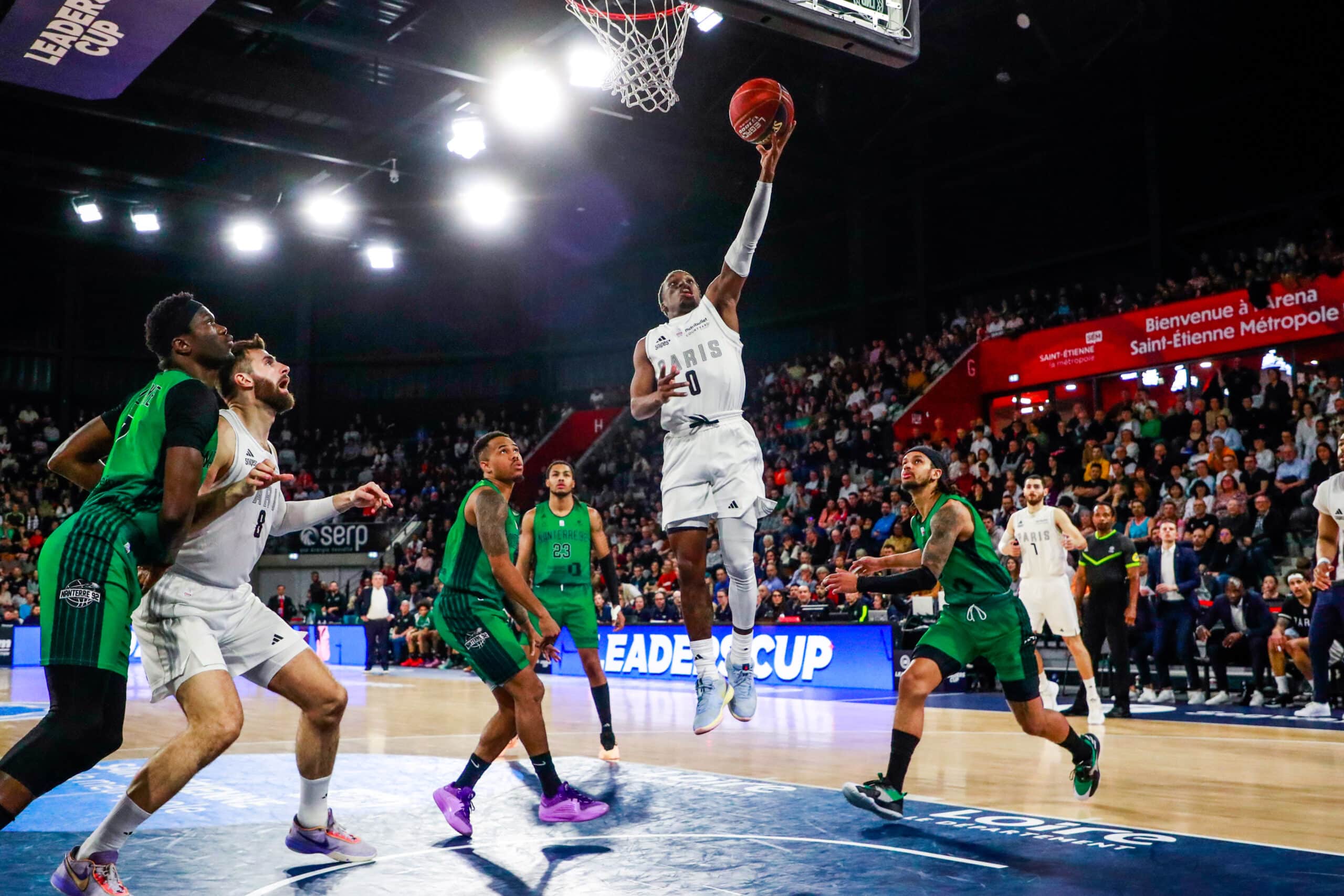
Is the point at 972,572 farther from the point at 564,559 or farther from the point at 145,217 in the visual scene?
the point at 145,217

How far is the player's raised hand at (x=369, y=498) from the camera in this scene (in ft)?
15.1

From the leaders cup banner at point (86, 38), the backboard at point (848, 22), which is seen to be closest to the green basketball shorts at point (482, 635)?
the backboard at point (848, 22)

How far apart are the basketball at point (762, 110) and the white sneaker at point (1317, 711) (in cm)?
722

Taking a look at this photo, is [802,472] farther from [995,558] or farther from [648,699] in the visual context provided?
[995,558]

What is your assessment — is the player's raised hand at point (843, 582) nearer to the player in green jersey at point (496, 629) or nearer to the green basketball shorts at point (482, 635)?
the player in green jersey at point (496, 629)

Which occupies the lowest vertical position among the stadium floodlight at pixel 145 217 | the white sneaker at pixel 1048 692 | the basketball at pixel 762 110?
the white sneaker at pixel 1048 692

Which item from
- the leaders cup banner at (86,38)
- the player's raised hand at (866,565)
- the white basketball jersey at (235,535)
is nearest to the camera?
the white basketball jersey at (235,535)

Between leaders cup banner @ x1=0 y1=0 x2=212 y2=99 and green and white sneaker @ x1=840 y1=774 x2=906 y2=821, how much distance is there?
10.8m

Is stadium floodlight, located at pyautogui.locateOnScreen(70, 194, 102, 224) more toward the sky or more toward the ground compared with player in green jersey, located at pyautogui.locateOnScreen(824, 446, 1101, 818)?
more toward the sky

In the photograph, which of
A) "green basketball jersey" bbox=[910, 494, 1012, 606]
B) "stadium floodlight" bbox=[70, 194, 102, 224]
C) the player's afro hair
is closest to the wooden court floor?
"green basketball jersey" bbox=[910, 494, 1012, 606]

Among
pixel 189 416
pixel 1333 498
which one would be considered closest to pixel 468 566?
pixel 189 416

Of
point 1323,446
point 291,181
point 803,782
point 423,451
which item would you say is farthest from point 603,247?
point 803,782

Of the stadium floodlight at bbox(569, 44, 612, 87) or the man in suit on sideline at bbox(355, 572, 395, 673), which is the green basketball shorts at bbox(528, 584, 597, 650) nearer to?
the stadium floodlight at bbox(569, 44, 612, 87)

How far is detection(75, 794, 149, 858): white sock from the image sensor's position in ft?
12.3
